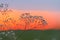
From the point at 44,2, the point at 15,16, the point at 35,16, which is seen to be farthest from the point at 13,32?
the point at 44,2

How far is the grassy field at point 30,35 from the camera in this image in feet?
4.02

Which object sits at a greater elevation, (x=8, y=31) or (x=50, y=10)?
(x=50, y=10)

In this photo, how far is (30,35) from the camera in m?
1.24

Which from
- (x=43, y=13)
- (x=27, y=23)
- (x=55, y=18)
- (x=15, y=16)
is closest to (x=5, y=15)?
(x=15, y=16)

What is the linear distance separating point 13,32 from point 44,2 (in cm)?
42

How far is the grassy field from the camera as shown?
48.3 inches

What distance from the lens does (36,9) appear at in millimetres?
1272

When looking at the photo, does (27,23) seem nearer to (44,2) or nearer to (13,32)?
(13,32)

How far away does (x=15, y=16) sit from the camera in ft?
4.08

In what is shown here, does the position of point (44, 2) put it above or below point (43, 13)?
above

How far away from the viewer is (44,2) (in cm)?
128

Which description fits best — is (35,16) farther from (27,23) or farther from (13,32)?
(13,32)

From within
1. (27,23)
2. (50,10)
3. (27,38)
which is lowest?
(27,38)

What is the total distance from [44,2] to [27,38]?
39 cm
